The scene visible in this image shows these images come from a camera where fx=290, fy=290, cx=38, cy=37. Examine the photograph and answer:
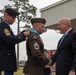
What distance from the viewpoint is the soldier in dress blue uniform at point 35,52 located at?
418 centimetres

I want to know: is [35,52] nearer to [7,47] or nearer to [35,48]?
[35,48]

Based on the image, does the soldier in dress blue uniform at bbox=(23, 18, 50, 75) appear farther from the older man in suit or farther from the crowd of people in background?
the older man in suit

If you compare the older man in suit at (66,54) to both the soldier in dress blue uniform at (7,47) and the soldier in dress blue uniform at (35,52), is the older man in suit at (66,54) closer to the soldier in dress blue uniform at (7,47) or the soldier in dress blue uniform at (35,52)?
the soldier in dress blue uniform at (35,52)

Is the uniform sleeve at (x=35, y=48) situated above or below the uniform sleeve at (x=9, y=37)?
below

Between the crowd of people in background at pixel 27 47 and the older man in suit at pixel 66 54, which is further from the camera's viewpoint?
the older man in suit at pixel 66 54

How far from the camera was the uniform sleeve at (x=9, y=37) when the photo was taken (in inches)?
161

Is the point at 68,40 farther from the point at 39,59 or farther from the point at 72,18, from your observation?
the point at 72,18

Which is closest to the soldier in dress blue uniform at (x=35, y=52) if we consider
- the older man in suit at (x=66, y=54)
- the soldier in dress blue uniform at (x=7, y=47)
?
the soldier in dress blue uniform at (x=7, y=47)

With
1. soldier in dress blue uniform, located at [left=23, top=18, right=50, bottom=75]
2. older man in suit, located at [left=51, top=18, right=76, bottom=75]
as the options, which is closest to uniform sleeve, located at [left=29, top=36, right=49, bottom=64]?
soldier in dress blue uniform, located at [left=23, top=18, right=50, bottom=75]

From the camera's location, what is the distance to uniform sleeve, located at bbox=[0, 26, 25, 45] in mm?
4086

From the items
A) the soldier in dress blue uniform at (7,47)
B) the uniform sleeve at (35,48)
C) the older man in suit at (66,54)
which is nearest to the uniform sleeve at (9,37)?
→ the soldier in dress blue uniform at (7,47)

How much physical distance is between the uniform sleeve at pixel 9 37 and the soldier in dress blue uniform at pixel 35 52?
169mm

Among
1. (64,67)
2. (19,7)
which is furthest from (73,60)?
(19,7)

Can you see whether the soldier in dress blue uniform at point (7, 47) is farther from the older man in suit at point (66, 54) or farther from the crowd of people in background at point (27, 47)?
the older man in suit at point (66, 54)
